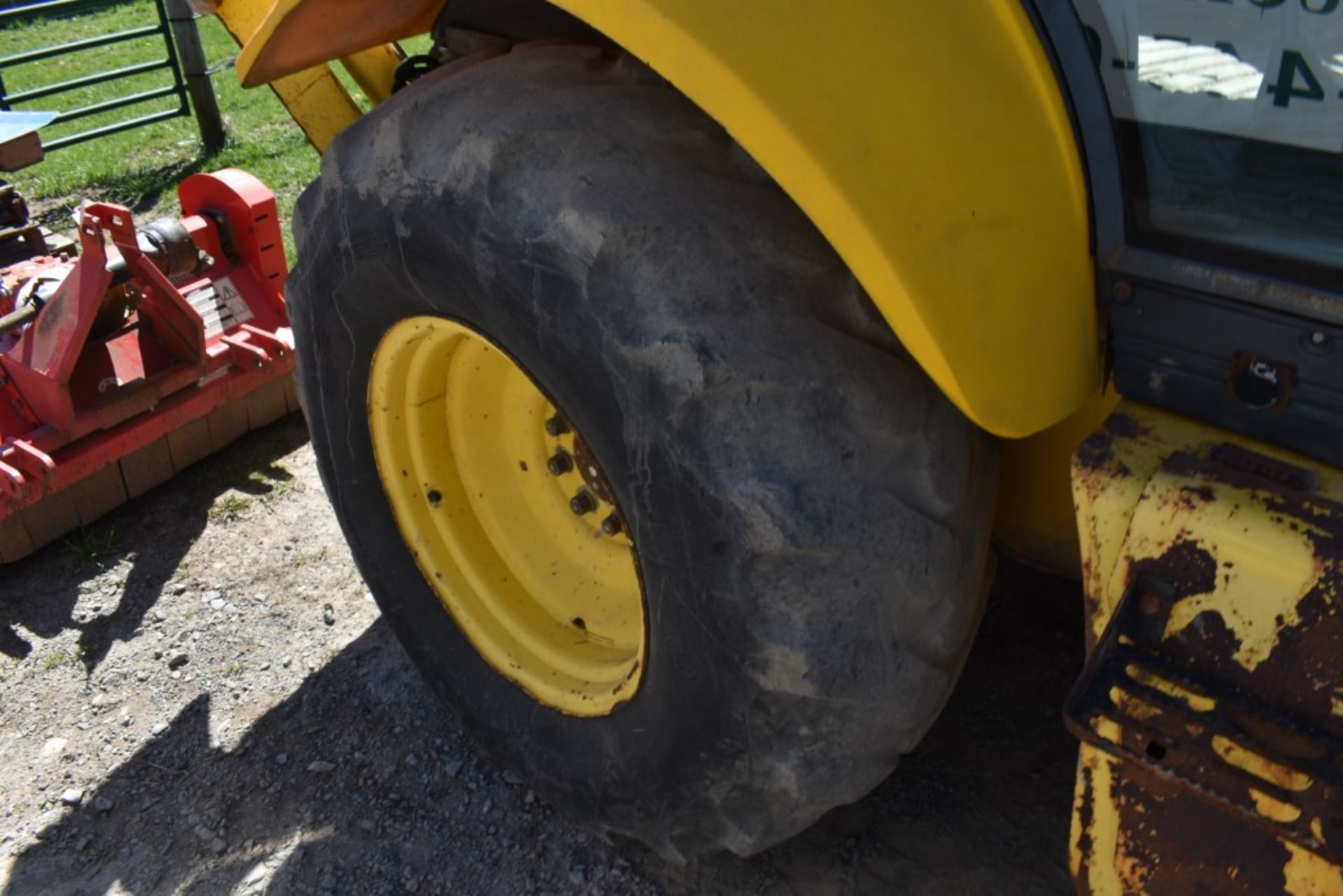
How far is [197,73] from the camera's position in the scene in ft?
19.0

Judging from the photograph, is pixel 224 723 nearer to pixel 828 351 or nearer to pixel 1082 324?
pixel 828 351

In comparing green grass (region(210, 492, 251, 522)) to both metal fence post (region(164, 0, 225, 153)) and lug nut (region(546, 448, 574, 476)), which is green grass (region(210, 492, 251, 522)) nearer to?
lug nut (region(546, 448, 574, 476))

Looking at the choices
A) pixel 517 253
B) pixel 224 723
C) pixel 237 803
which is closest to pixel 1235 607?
pixel 517 253

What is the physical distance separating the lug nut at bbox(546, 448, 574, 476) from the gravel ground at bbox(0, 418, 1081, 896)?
0.53 m

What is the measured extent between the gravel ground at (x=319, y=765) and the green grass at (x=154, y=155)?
79.1 inches

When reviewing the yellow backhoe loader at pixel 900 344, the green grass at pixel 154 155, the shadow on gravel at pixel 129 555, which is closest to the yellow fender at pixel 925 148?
the yellow backhoe loader at pixel 900 344

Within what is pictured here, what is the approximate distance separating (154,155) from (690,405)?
553 cm

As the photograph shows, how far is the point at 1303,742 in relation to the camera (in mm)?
1118

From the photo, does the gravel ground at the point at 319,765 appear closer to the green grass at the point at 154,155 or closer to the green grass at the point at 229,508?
the green grass at the point at 229,508

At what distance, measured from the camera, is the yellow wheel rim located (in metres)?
1.96

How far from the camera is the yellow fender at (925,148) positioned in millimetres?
1142

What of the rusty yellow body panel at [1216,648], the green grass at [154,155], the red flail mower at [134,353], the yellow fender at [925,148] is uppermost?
the yellow fender at [925,148]

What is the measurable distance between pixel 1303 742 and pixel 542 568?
1.28m

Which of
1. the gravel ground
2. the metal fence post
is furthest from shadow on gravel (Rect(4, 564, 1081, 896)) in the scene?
the metal fence post
